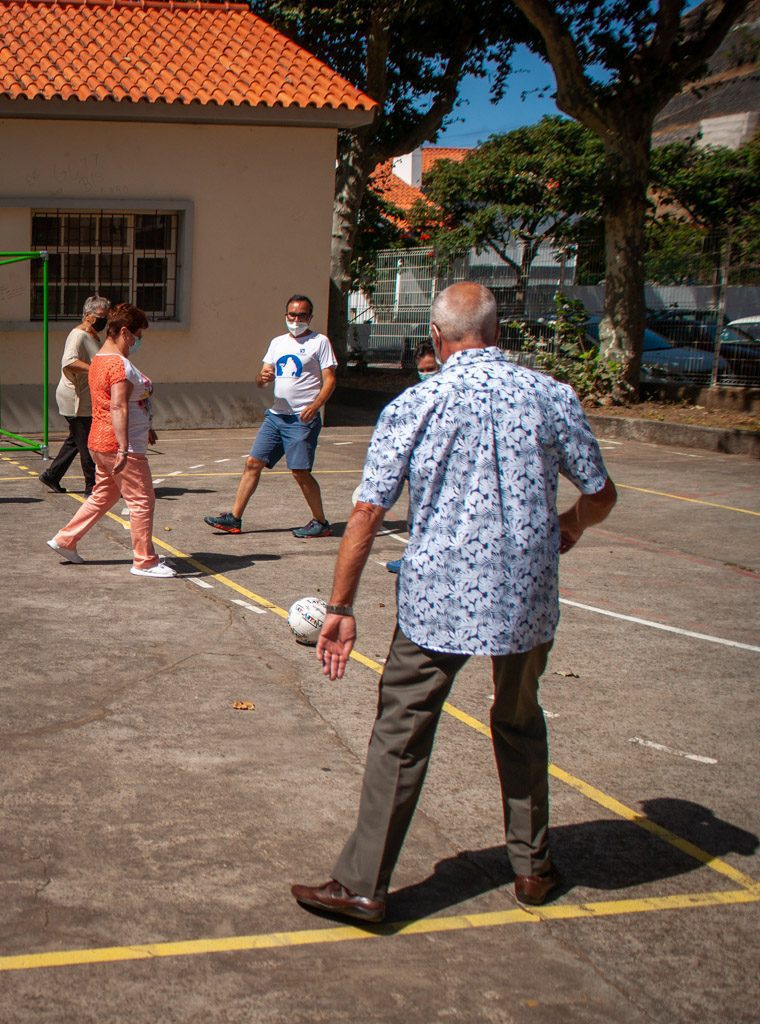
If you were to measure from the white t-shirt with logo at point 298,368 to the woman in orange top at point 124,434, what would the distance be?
1.71 metres

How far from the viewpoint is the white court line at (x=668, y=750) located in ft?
17.4

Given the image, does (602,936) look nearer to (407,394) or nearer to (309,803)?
(309,803)

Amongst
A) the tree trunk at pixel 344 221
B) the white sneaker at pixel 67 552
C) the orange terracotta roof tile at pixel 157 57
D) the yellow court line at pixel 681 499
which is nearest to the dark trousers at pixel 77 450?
the white sneaker at pixel 67 552

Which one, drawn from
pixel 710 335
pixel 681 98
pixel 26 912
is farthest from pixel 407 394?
pixel 681 98

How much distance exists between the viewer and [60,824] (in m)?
4.39

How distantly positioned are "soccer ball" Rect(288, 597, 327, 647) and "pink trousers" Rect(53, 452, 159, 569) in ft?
6.53

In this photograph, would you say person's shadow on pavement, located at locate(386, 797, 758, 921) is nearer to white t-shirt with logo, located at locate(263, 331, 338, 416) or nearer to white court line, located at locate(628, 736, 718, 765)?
white court line, located at locate(628, 736, 718, 765)

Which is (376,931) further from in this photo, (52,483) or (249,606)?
(52,483)

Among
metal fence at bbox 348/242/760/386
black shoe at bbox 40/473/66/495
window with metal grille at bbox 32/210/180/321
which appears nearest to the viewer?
black shoe at bbox 40/473/66/495

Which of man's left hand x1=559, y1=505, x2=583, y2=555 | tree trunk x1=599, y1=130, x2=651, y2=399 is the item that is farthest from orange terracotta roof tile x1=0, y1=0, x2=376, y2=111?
man's left hand x1=559, y1=505, x2=583, y2=555

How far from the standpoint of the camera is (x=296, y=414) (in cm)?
1007

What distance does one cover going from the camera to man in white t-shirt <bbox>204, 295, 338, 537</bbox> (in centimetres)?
1001

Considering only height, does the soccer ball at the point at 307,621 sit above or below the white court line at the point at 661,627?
above

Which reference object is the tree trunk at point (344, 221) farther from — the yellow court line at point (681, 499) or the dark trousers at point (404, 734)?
the dark trousers at point (404, 734)
